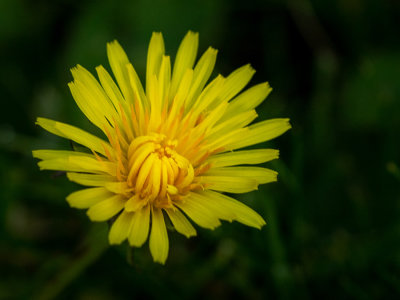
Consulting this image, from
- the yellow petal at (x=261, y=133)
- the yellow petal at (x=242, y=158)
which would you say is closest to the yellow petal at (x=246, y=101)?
the yellow petal at (x=261, y=133)

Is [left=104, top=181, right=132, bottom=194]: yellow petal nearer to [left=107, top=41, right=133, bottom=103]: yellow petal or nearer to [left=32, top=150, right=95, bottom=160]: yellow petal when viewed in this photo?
[left=32, top=150, right=95, bottom=160]: yellow petal

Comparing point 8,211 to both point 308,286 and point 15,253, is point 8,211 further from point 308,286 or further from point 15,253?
point 308,286

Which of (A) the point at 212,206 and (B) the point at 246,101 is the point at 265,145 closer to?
(B) the point at 246,101

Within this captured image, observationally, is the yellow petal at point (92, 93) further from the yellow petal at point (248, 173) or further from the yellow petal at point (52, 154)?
the yellow petal at point (248, 173)

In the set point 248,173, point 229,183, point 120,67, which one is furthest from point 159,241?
point 120,67

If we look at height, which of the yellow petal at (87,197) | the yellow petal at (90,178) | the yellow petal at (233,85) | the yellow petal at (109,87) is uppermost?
the yellow petal at (233,85)

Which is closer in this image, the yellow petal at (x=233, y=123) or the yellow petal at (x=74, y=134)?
the yellow petal at (x=74, y=134)

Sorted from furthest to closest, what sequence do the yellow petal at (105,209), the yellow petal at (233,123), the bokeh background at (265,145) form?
the bokeh background at (265,145) → the yellow petal at (233,123) → the yellow petal at (105,209)
